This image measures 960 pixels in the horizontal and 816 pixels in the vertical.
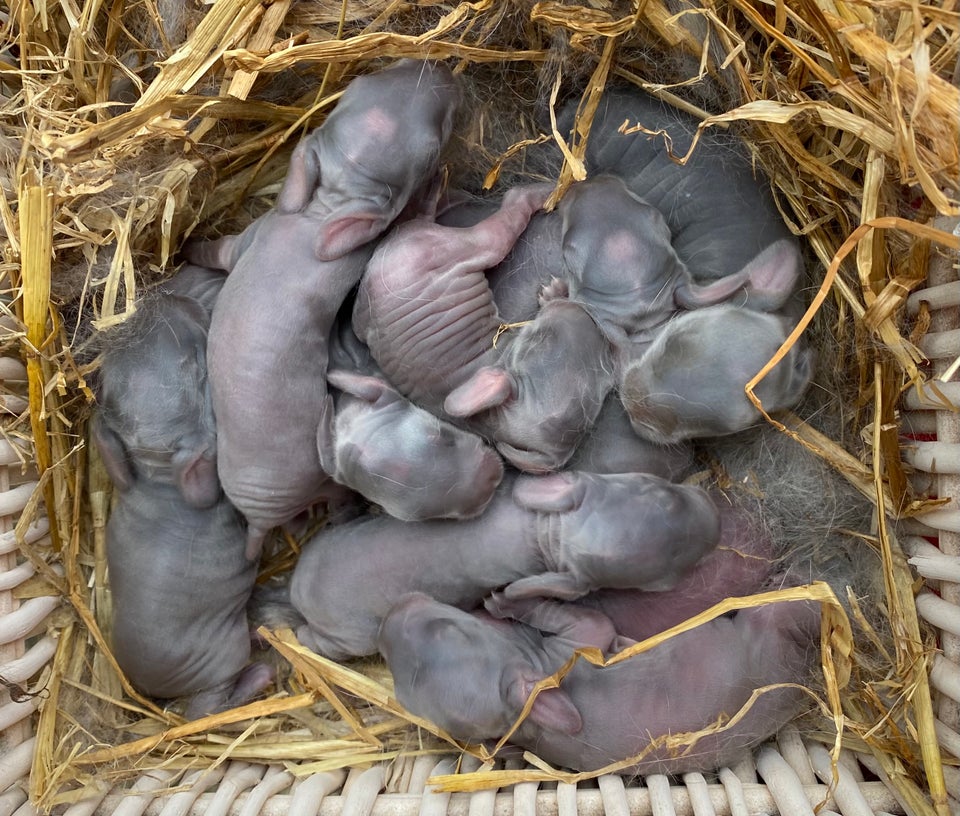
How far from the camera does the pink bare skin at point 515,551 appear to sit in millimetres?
1713

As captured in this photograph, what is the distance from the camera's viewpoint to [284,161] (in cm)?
207

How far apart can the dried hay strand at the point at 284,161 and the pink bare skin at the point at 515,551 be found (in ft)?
0.49

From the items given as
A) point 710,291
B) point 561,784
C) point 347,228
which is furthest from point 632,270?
point 561,784

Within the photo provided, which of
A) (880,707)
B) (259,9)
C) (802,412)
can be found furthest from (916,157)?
(259,9)

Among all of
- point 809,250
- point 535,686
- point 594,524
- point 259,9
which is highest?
point 259,9

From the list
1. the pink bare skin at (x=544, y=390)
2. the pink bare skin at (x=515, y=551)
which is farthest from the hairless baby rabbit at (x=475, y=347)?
the pink bare skin at (x=515, y=551)

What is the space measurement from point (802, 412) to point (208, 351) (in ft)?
4.33

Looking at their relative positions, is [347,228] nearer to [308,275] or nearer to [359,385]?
[308,275]

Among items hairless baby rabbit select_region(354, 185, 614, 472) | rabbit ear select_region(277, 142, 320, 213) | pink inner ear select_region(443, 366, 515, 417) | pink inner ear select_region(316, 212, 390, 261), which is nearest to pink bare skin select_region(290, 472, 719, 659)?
hairless baby rabbit select_region(354, 185, 614, 472)

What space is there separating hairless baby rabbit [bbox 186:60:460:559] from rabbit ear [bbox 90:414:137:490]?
0.24 metres

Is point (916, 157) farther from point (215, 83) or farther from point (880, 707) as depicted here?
point (215, 83)

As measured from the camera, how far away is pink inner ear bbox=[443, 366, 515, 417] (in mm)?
1711

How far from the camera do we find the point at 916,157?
132cm

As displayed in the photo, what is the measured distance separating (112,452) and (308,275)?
1.96ft
